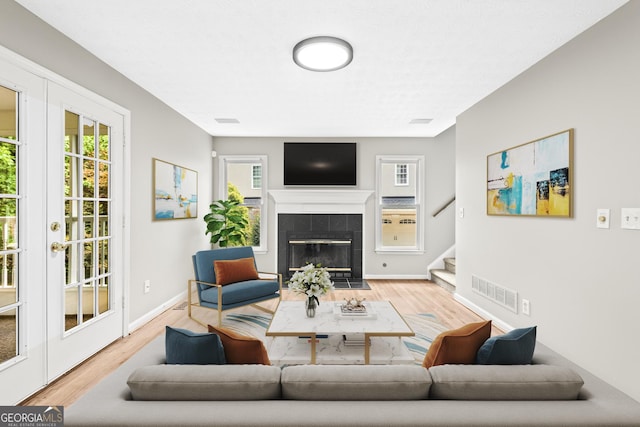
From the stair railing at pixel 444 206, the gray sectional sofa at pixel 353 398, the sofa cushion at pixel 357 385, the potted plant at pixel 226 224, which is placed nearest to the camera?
the gray sectional sofa at pixel 353 398

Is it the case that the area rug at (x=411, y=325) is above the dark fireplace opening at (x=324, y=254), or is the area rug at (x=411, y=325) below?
below

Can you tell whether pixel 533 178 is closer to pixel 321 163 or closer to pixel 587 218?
pixel 587 218

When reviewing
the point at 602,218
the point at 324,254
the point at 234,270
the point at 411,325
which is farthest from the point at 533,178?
the point at 324,254

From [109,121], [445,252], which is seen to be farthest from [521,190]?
[109,121]

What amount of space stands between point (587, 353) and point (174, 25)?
3835 mm

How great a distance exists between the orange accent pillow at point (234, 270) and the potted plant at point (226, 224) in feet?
3.92

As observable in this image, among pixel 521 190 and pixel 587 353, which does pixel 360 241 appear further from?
pixel 587 353

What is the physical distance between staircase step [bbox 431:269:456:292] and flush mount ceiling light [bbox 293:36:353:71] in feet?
11.9

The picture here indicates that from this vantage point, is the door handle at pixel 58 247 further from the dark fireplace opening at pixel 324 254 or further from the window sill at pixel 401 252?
the window sill at pixel 401 252

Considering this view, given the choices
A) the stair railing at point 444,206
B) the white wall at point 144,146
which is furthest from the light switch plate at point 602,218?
the white wall at point 144,146

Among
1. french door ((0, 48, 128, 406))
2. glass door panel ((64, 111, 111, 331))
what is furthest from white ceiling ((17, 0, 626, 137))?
glass door panel ((64, 111, 111, 331))

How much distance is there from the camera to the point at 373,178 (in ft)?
19.7

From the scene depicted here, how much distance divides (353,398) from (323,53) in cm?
250

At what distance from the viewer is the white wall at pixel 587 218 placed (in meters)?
2.15
